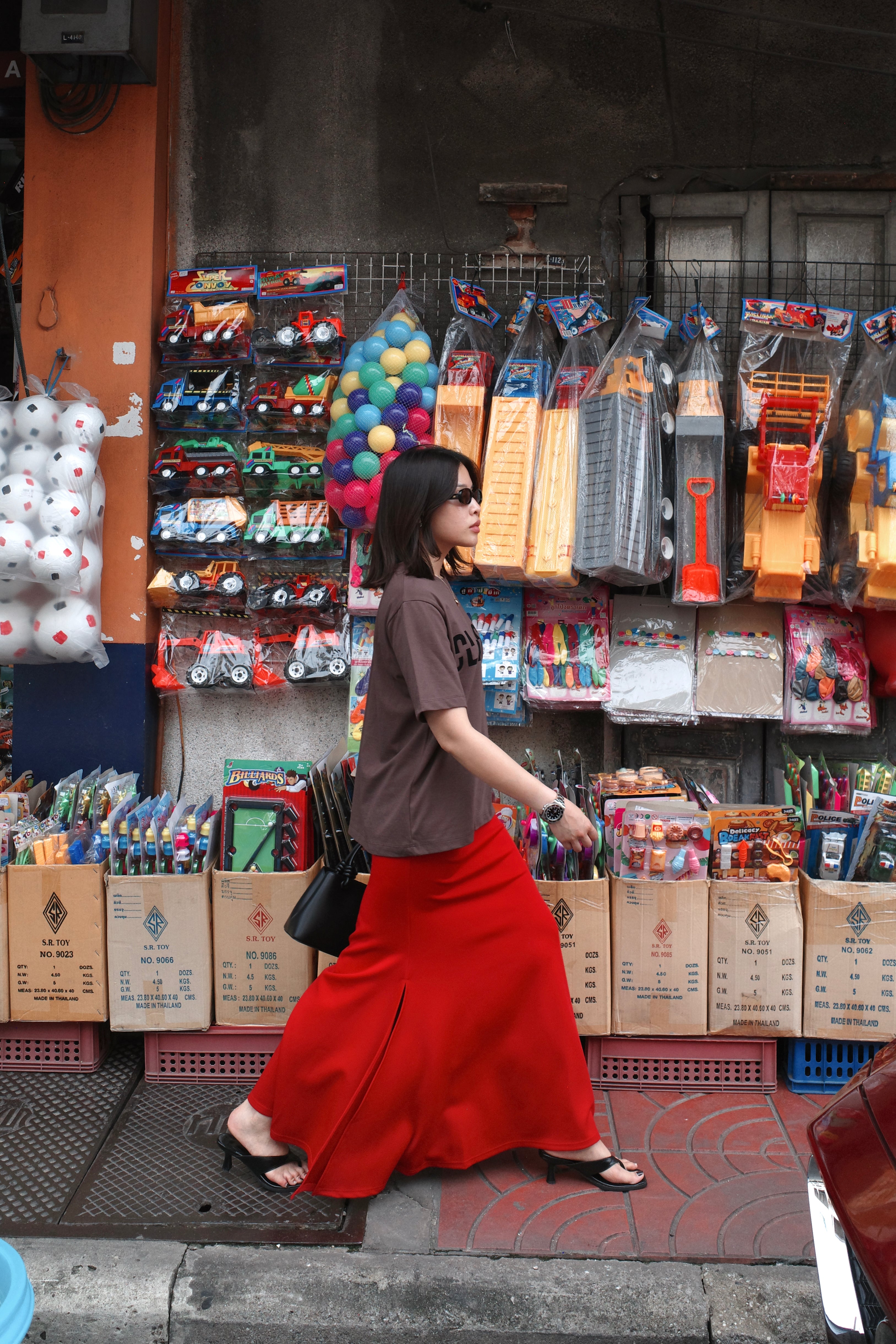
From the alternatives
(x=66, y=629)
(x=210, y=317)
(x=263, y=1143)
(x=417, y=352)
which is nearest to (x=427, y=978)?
(x=263, y=1143)

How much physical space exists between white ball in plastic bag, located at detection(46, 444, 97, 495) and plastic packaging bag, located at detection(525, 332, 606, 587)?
5.47 ft

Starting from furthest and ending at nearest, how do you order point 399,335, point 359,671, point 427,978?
point 359,671, point 399,335, point 427,978

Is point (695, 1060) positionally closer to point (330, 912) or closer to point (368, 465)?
point (330, 912)

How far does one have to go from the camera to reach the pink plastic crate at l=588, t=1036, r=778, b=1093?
3.51m

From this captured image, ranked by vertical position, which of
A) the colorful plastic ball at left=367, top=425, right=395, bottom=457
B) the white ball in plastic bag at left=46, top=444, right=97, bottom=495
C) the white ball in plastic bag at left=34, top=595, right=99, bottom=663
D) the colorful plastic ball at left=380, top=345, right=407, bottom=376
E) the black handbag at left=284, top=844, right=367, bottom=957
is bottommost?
the black handbag at left=284, top=844, right=367, bottom=957

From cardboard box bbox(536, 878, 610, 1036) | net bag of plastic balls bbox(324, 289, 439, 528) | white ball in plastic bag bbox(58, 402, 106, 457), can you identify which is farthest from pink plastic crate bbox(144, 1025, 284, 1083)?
white ball in plastic bag bbox(58, 402, 106, 457)

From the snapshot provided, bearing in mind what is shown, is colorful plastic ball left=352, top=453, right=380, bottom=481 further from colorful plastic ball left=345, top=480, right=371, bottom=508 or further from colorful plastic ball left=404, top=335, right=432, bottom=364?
colorful plastic ball left=404, top=335, right=432, bottom=364

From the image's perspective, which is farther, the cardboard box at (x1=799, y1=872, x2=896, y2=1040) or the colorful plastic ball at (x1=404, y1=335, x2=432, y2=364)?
the colorful plastic ball at (x1=404, y1=335, x2=432, y2=364)

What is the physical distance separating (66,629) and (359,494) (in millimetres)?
1197

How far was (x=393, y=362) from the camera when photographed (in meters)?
3.82

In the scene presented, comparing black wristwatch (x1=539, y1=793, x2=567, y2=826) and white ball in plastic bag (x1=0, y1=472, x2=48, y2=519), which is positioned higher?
white ball in plastic bag (x1=0, y1=472, x2=48, y2=519)

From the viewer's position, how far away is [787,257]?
166 inches

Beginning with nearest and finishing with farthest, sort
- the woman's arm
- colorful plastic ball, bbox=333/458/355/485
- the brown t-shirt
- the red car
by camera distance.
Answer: the red car → the woman's arm → the brown t-shirt → colorful plastic ball, bbox=333/458/355/485

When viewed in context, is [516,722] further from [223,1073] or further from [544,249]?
[544,249]
